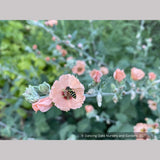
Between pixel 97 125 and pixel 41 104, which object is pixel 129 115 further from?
pixel 41 104

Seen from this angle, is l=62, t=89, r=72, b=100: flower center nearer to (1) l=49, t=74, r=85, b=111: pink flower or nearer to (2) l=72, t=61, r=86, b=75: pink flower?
(1) l=49, t=74, r=85, b=111: pink flower

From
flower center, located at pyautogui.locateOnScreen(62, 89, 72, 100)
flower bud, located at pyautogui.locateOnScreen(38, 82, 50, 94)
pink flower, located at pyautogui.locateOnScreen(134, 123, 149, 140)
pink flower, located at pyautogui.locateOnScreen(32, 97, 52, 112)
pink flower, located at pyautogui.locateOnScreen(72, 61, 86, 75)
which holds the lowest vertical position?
pink flower, located at pyautogui.locateOnScreen(134, 123, 149, 140)

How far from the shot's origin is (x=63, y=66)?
2.26 metres

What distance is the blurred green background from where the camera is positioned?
1.86 m

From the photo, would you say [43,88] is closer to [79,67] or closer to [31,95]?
[31,95]

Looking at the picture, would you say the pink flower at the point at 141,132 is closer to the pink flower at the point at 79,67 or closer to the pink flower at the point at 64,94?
the pink flower at the point at 79,67

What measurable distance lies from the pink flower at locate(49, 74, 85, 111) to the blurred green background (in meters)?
0.85

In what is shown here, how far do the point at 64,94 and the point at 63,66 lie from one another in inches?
56.1

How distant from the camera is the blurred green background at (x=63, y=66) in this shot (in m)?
1.86

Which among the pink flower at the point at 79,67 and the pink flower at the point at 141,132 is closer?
the pink flower at the point at 141,132

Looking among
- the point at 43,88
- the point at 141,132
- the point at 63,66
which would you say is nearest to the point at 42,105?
the point at 43,88

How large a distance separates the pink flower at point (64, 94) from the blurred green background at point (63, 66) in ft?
2.79

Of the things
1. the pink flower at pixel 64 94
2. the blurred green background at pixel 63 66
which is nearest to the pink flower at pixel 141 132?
the blurred green background at pixel 63 66

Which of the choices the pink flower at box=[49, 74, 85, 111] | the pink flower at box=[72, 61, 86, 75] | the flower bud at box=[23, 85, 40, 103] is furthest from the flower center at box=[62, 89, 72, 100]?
the pink flower at box=[72, 61, 86, 75]
